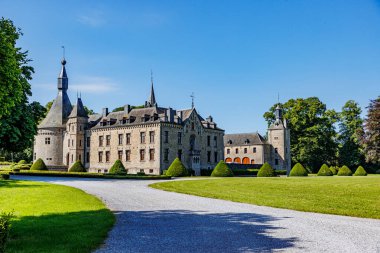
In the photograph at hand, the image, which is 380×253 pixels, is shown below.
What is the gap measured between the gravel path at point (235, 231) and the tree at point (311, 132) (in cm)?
5437

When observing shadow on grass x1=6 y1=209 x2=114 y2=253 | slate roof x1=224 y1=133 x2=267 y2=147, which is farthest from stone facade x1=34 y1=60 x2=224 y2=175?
shadow on grass x1=6 y1=209 x2=114 y2=253

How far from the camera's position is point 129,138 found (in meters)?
50.8

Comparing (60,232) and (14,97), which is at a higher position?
(14,97)

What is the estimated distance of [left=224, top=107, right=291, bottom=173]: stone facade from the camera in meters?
67.9

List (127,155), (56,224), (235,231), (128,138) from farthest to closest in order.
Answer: (127,155)
(128,138)
(56,224)
(235,231)

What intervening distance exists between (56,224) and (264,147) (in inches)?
2582

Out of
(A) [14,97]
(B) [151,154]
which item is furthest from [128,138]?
(A) [14,97]

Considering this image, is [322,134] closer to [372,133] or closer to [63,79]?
[372,133]

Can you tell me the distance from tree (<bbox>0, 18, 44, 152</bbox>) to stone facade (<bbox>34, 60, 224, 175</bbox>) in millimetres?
30947

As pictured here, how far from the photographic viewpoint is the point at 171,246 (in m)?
7.67

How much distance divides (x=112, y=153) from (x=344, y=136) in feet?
141

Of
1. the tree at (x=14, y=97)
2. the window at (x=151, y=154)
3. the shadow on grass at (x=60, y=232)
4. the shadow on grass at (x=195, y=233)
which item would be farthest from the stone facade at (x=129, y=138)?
the shadow on grass at (x=60, y=232)

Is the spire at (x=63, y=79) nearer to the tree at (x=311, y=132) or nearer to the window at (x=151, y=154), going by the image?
the window at (x=151, y=154)

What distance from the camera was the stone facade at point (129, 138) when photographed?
48.2 meters
